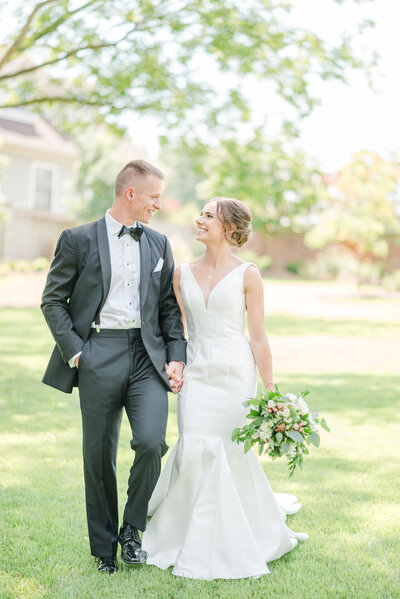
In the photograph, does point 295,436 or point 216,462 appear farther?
point 216,462

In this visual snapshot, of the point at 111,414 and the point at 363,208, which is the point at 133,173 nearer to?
the point at 111,414

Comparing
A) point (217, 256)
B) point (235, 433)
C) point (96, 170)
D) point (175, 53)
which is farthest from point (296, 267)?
point (235, 433)

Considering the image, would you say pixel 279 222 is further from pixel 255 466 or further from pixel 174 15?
pixel 255 466

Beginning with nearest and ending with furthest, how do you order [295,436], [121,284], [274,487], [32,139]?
[295,436] < [121,284] < [274,487] < [32,139]

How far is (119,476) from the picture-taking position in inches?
222

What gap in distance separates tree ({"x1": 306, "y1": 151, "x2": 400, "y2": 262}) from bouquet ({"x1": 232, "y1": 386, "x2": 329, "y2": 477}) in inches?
1005

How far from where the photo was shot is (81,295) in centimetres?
388

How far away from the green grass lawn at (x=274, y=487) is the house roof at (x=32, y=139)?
23110 mm

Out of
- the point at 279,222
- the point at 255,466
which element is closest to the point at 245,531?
the point at 255,466

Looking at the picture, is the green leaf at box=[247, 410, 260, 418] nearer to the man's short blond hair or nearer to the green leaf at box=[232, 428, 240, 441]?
the green leaf at box=[232, 428, 240, 441]

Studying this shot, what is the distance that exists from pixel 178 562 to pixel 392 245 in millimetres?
32047

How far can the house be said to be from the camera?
94.4ft

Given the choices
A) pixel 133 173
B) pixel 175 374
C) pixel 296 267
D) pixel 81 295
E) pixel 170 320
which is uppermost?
pixel 133 173

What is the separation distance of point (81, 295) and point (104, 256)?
0.86ft
